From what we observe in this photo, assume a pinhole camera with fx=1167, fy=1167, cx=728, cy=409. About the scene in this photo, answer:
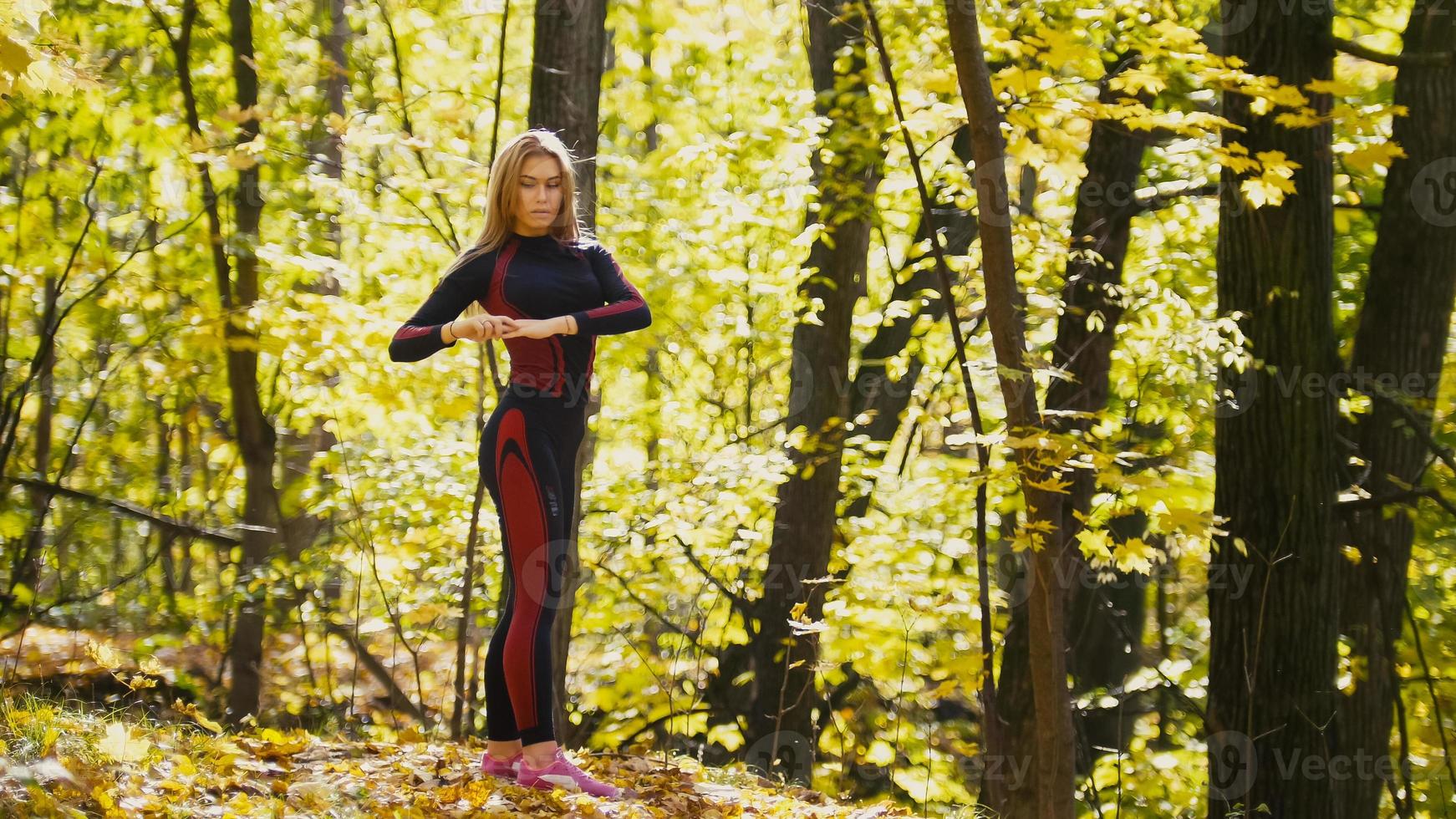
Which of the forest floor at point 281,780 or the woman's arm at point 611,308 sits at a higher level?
the woman's arm at point 611,308

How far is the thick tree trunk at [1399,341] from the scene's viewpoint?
19.9 ft

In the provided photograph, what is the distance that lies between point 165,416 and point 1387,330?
8150mm

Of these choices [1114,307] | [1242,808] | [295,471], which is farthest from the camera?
[295,471]

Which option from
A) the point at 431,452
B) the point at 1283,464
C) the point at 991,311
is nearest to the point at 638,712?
the point at 431,452

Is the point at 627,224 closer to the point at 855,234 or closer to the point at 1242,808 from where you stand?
the point at 855,234

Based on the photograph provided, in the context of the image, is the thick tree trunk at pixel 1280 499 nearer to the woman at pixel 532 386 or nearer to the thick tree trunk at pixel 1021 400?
the thick tree trunk at pixel 1021 400

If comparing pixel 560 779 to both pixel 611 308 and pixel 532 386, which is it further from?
pixel 611 308

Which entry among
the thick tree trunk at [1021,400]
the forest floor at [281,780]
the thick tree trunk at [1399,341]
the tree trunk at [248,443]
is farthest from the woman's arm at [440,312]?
the thick tree trunk at [1399,341]

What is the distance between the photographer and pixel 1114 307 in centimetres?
676

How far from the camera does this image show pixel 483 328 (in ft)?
11.8

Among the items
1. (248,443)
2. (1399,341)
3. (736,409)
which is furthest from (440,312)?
(736,409)

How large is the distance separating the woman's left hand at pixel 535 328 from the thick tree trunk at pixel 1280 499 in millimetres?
3594

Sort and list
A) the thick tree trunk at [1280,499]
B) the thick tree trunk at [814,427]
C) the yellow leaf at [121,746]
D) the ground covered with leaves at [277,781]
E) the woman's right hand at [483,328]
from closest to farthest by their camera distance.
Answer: the ground covered with leaves at [277,781] < the yellow leaf at [121,746] < the woman's right hand at [483,328] < the thick tree trunk at [1280,499] < the thick tree trunk at [814,427]

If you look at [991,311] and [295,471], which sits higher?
[991,311]
